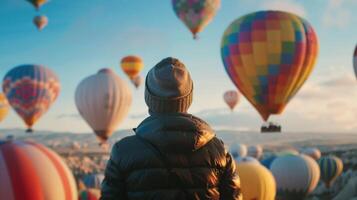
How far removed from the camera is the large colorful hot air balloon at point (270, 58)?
2491 cm

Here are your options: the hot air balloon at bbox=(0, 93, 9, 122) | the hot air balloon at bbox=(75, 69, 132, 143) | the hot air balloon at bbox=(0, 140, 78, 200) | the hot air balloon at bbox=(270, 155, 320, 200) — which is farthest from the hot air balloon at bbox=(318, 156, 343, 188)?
the hot air balloon at bbox=(0, 93, 9, 122)

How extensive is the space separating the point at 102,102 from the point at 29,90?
8.26m

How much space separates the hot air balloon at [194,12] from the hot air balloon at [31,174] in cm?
2924

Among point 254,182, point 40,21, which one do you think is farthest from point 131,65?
point 254,182

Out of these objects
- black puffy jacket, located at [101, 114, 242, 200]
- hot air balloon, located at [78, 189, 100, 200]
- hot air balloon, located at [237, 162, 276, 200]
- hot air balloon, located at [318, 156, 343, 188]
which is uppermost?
black puffy jacket, located at [101, 114, 242, 200]

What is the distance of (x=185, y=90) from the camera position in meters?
2.57

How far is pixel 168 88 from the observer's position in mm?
2537

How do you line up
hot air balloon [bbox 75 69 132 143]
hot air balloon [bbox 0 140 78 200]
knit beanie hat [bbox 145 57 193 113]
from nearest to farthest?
knit beanie hat [bbox 145 57 193 113], hot air balloon [bbox 0 140 78 200], hot air balloon [bbox 75 69 132 143]

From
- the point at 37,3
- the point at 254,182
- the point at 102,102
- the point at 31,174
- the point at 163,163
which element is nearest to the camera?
the point at 163,163

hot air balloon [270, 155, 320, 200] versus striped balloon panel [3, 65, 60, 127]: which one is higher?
striped balloon panel [3, 65, 60, 127]

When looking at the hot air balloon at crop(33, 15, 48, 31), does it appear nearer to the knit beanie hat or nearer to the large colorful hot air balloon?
the large colorful hot air balloon

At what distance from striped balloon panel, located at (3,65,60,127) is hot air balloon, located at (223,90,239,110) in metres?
23.4

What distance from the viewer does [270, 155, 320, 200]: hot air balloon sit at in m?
27.3

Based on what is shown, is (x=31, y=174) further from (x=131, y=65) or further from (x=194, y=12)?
(x=131, y=65)
